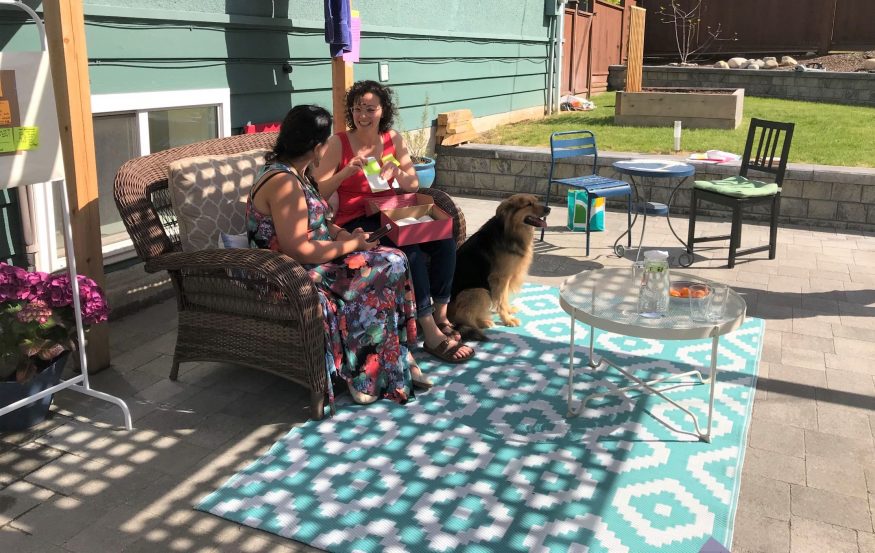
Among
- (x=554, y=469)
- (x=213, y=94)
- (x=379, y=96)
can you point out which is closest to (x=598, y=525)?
(x=554, y=469)

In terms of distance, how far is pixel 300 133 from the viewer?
3.41 meters

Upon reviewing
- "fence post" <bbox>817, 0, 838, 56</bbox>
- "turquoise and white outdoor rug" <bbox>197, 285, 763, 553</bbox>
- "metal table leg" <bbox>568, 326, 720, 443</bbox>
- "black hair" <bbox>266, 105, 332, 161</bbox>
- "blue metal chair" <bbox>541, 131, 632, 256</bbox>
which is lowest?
"turquoise and white outdoor rug" <bbox>197, 285, 763, 553</bbox>

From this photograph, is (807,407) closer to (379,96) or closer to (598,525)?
(598,525)

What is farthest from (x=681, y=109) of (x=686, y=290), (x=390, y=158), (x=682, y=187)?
(x=686, y=290)

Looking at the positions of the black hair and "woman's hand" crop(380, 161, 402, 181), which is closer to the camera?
the black hair

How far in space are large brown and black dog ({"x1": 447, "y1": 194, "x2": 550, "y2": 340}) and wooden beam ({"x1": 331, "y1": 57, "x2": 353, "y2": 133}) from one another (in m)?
2.43

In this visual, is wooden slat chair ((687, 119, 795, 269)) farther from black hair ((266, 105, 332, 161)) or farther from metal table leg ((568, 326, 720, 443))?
black hair ((266, 105, 332, 161))

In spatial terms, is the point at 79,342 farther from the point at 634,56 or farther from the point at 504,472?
the point at 634,56

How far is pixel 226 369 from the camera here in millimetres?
3879

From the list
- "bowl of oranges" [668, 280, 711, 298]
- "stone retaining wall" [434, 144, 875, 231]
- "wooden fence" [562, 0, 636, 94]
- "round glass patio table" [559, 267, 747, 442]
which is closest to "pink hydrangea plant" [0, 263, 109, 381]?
"round glass patio table" [559, 267, 747, 442]

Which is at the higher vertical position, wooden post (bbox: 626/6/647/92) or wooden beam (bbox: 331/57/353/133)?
wooden post (bbox: 626/6/647/92)

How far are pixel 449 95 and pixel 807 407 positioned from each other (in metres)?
6.60

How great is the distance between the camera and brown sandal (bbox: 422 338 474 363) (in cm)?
398

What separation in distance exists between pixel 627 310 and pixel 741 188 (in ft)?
10.0
